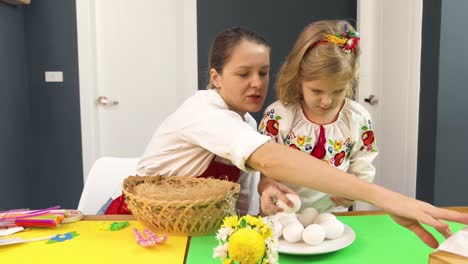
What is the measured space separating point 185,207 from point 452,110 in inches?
77.9

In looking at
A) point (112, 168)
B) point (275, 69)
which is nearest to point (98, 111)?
point (275, 69)

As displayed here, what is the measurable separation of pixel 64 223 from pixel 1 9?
7.76 feet

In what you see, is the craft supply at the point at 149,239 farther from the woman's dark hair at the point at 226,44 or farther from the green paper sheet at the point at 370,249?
the woman's dark hair at the point at 226,44

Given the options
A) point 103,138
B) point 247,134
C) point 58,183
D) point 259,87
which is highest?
point 259,87

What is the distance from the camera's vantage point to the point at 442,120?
8.13 feet

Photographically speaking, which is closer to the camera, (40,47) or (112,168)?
(112,168)

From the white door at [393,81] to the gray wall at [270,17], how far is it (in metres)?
0.36

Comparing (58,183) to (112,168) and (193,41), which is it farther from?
(112,168)

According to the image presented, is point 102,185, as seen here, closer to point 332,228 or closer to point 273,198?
point 273,198

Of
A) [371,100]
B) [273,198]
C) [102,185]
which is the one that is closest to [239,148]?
[273,198]

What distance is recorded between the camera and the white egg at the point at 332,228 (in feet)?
3.21

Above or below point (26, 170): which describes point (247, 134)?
above

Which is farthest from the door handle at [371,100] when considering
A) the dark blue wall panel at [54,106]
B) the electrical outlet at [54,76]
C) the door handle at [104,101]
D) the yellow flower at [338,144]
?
the electrical outlet at [54,76]

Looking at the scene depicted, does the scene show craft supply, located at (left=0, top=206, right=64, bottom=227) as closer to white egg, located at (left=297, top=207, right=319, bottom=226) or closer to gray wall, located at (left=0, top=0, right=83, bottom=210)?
white egg, located at (left=297, top=207, right=319, bottom=226)
